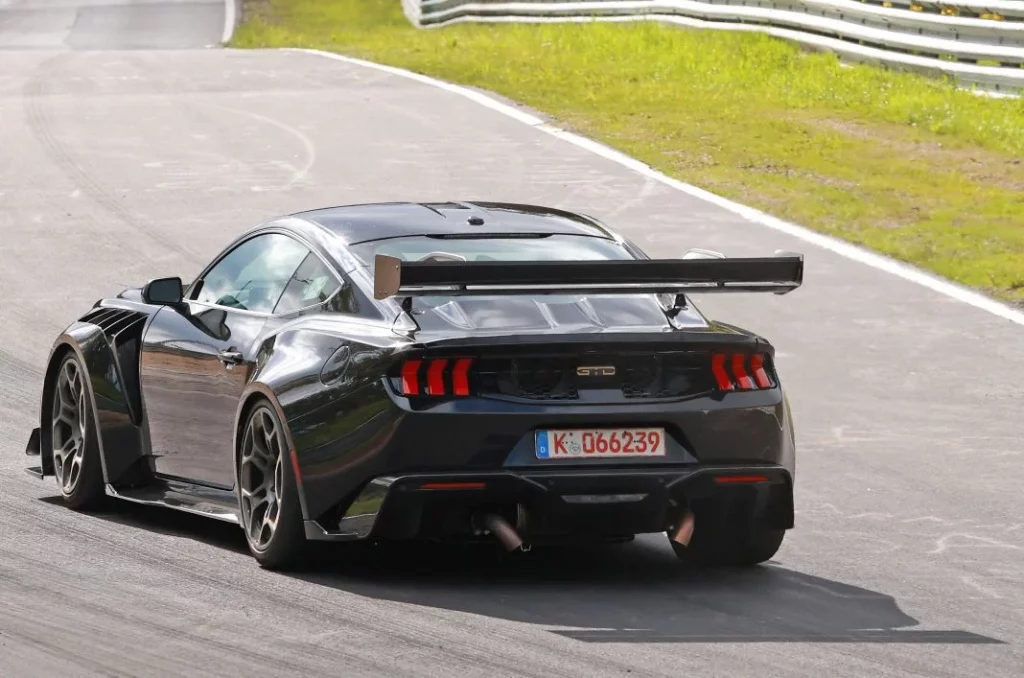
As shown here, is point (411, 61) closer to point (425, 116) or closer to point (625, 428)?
point (425, 116)

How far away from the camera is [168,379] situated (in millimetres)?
8445

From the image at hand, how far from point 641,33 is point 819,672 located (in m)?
23.7

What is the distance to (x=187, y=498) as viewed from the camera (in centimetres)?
831

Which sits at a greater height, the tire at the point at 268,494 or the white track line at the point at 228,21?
the tire at the point at 268,494

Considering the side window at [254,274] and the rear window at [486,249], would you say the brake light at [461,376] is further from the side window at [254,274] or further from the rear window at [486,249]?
the side window at [254,274]

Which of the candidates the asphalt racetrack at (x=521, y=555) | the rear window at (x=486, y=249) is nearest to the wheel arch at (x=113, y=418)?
the asphalt racetrack at (x=521, y=555)

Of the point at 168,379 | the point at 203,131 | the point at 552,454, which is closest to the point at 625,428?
the point at 552,454

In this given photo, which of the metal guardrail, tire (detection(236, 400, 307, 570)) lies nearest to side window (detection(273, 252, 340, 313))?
tire (detection(236, 400, 307, 570))

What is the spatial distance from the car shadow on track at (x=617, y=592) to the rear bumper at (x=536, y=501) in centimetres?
23

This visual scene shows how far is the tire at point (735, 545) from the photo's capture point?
775 centimetres

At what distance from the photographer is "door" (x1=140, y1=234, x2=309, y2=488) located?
802cm

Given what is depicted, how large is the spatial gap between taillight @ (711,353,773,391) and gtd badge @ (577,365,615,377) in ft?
1.31

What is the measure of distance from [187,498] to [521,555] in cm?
138

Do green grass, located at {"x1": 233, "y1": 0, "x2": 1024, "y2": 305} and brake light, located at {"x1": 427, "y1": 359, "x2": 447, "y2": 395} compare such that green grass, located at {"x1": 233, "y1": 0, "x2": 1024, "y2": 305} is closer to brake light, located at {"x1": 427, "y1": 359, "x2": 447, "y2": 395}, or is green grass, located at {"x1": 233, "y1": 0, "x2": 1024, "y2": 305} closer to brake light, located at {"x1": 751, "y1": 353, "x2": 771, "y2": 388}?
brake light, located at {"x1": 751, "y1": 353, "x2": 771, "y2": 388}
